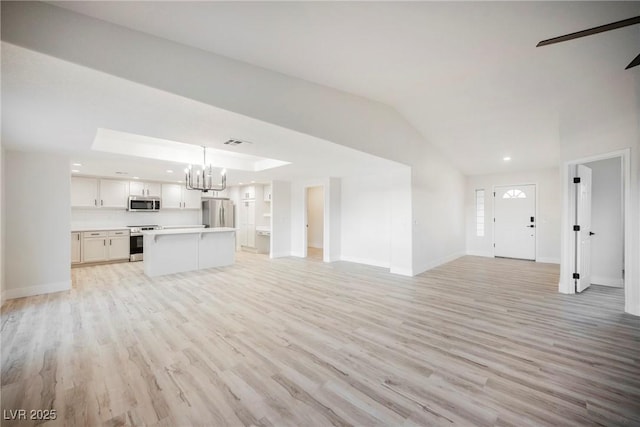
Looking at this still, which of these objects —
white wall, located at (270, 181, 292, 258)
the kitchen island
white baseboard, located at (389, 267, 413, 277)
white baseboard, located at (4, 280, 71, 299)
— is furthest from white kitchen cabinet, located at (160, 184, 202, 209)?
white baseboard, located at (389, 267, 413, 277)

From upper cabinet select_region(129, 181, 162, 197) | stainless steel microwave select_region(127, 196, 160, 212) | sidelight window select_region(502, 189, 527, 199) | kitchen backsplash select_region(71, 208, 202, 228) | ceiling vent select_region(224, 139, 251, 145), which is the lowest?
kitchen backsplash select_region(71, 208, 202, 228)

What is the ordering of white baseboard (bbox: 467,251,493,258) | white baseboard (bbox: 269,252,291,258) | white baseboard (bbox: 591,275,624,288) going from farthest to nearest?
white baseboard (bbox: 467,251,493,258)
white baseboard (bbox: 269,252,291,258)
white baseboard (bbox: 591,275,624,288)

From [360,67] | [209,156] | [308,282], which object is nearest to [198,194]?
[209,156]

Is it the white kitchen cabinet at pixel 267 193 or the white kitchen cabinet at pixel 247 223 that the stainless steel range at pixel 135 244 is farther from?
the white kitchen cabinet at pixel 267 193

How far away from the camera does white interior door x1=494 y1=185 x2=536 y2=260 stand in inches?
280

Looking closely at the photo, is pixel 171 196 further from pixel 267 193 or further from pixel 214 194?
pixel 267 193

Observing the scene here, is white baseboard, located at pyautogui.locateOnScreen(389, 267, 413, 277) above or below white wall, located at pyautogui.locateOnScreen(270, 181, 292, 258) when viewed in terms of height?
below

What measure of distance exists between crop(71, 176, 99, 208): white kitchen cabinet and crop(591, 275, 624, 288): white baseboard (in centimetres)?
1134

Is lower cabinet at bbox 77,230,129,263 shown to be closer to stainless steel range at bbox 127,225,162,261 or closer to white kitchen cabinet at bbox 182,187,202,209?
stainless steel range at bbox 127,225,162,261

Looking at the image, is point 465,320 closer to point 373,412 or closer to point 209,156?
point 373,412

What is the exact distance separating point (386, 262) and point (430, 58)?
15.1 feet

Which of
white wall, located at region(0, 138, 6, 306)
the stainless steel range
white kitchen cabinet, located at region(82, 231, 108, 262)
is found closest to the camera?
white wall, located at region(0, 138, 6, 306)

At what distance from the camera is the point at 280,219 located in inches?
314

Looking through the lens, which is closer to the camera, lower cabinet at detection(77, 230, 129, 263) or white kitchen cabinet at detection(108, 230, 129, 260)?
lower cabinet at detection(77, 230, 129, 263)
